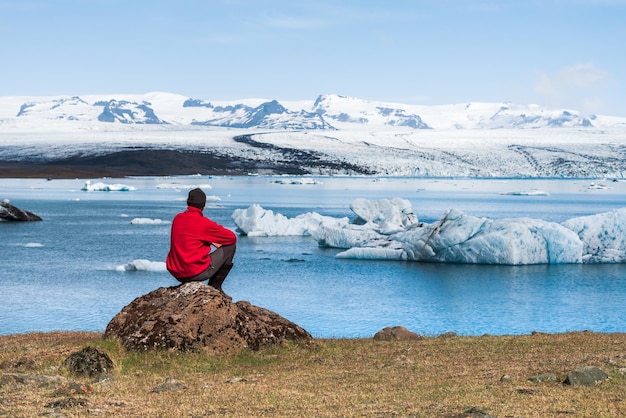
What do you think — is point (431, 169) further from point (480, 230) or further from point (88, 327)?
point (88, 327)

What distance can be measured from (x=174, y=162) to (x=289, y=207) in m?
92.2

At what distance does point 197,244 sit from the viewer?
1112cm

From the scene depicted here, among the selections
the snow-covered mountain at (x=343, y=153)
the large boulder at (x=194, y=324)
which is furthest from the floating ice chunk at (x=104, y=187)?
the large boulder at (x=194, y=324)

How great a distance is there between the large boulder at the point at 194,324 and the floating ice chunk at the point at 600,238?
902 inches

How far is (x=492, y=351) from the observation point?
1138 centimetres

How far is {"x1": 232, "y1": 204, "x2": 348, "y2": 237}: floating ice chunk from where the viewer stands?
1665 inches

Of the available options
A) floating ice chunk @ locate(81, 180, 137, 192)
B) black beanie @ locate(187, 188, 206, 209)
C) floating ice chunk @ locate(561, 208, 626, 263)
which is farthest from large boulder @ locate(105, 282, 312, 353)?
floating ice chunk @ locate(81, 180, 137, 192)

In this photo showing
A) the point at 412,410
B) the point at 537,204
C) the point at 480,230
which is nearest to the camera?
the point at 412,410

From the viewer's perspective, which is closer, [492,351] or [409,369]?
[409,369]

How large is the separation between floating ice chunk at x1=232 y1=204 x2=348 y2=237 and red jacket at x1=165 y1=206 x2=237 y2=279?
3048cm

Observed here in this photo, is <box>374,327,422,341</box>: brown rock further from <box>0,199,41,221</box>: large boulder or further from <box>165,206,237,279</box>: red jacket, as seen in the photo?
<box>0,199,41,221</box>: large boulder

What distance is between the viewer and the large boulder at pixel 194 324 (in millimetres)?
10547

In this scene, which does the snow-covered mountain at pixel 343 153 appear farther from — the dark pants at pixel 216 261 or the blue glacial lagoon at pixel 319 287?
the dark pants at pixel 216 261

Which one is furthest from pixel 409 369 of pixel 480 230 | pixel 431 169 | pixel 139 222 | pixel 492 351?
pixel 431 169
